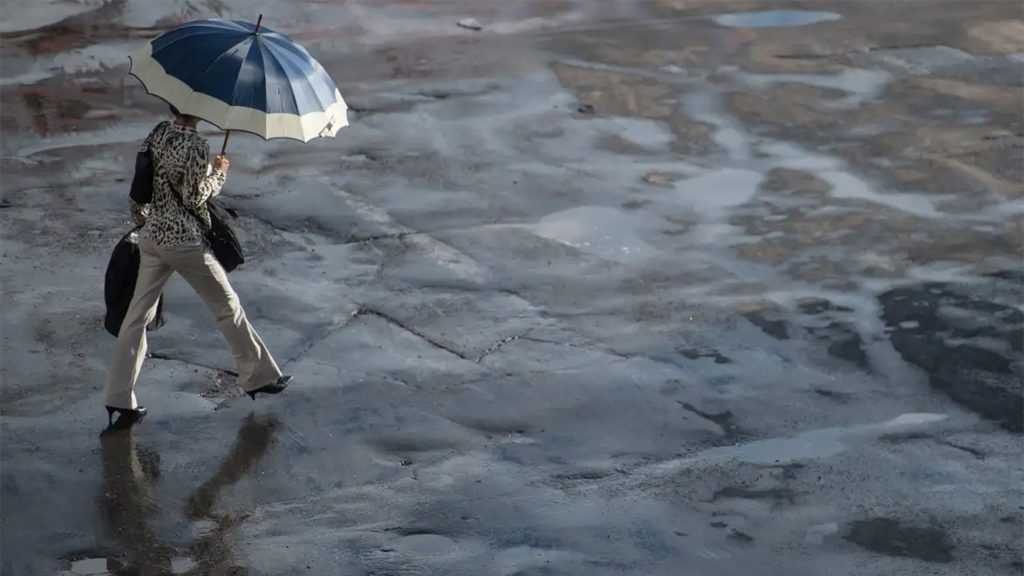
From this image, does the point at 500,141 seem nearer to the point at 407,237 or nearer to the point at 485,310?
the point at 407,237

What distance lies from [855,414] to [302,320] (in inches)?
142

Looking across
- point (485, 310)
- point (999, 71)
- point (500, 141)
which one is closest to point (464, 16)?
point (500, 141)

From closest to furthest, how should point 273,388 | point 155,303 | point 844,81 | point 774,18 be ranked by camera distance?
1. point 155,303
2. point 273,388
3. point 844,81
4. point 774,18

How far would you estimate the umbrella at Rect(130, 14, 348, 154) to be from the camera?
755cm

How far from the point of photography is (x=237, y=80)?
7586mm

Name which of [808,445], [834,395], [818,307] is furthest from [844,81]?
[808,445]

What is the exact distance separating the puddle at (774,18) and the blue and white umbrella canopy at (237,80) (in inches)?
413

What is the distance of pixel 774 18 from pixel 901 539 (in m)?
11.0

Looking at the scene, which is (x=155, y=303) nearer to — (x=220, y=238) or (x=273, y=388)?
(x=220, y=238)

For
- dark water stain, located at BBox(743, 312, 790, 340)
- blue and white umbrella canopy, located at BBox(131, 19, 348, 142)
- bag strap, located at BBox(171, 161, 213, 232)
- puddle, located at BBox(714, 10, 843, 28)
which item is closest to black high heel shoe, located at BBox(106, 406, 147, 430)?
bag strap, located at BBox(171, 161, 213, 232)

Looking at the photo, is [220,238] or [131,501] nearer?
[131,501]

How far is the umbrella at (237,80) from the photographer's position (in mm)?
7547

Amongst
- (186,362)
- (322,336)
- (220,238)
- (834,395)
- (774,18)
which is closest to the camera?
(220,238)

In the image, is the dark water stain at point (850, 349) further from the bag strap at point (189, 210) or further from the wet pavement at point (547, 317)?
the bag strap at point (189, 210)
